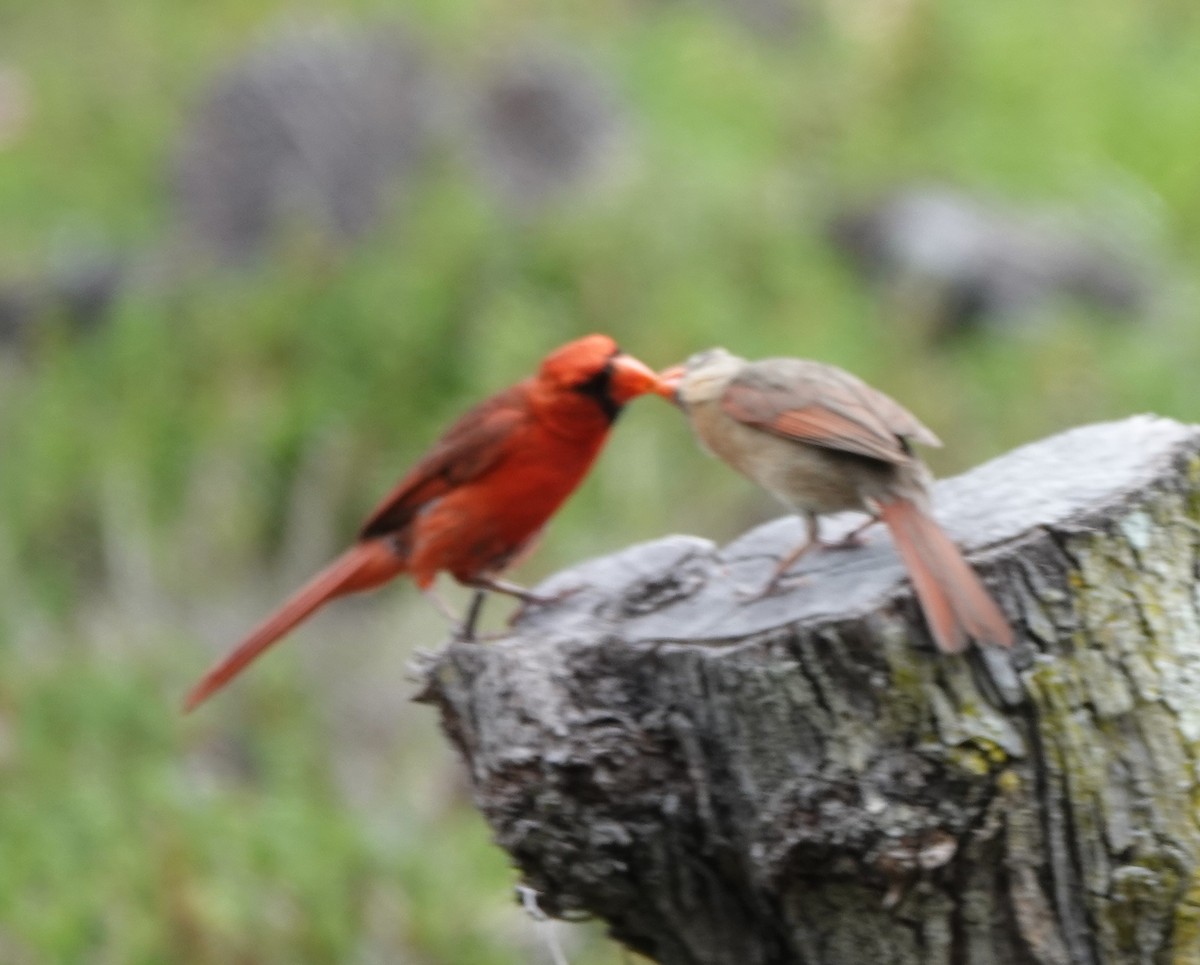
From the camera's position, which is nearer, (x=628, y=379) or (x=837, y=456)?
(x=837, y=456)

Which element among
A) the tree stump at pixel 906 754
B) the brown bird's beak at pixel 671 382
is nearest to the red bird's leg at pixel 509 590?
the tree stump at pixel 906 754

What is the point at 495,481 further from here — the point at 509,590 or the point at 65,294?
the point at 65,294

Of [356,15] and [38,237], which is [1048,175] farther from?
[38,237]

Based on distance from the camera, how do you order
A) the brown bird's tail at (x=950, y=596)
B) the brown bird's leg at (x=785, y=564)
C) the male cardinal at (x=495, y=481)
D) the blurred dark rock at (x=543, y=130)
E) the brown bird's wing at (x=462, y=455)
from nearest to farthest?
1. the brown bird's tail at (x=950, y=596)
2. the brown bird's leg at (x=785, y=564)
3. the male cardinal at (x=495, y=481)
4. the brown bird's wing at (x=462, y=455)
5. the blurred dark rock at (x=543, y=130)

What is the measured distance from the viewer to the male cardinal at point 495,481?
384 cm

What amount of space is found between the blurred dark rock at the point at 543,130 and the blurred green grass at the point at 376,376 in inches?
9.0

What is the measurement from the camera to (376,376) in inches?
286

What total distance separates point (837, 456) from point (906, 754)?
0.57 m

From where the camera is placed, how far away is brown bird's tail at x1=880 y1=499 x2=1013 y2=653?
8.52 feet

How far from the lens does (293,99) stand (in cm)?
862

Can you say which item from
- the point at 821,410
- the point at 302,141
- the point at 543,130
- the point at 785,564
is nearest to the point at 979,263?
the point at 543,130

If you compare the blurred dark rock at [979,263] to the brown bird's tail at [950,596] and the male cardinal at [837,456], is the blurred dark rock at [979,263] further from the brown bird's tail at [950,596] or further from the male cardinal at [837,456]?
the brown bird's tail at [950,596]

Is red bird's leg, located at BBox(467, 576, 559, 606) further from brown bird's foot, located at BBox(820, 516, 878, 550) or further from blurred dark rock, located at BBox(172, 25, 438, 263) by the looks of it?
blurred dark rock, located at BBox(172, 25, 438, 263)

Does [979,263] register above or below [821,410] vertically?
above
